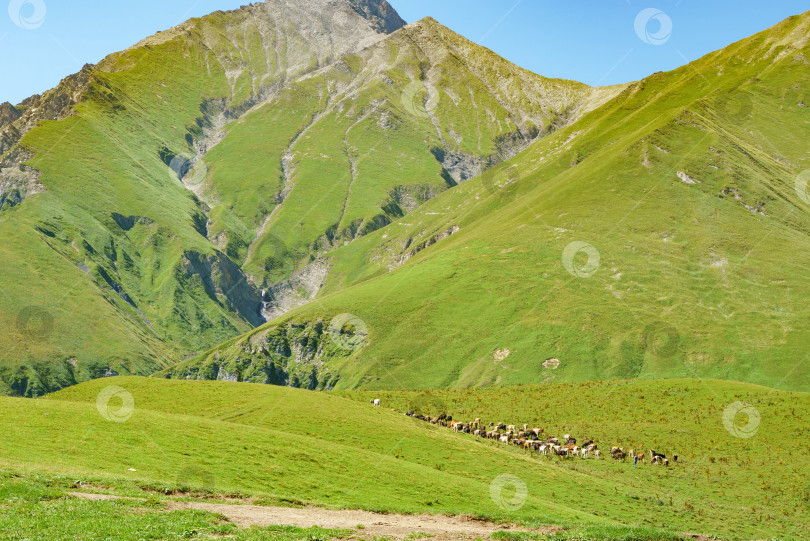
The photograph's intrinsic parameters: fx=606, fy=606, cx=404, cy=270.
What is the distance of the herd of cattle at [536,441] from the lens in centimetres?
6116

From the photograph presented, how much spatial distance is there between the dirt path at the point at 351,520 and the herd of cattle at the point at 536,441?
31227mm

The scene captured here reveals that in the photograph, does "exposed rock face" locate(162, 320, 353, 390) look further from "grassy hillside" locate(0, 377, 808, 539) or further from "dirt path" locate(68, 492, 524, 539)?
"dirt path" locate(68, 492, 524, 539)

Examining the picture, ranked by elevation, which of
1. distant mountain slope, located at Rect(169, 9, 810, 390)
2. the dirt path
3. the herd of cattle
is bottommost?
the dirt path

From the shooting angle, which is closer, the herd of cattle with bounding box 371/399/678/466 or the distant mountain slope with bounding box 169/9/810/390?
the herd of cattle with bounding box 371/399/678/466

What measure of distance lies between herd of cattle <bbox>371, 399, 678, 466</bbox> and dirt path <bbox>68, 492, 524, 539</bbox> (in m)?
31.2

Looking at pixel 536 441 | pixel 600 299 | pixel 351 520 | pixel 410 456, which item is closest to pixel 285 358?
pixel 600 299

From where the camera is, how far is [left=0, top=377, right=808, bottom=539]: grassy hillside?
38281 mm

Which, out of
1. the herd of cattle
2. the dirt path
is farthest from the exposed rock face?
the dirt path

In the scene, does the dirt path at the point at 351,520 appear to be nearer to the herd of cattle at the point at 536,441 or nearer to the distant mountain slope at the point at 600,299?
the herd of cattle at the point at 536,441

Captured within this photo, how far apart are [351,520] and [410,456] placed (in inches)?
886

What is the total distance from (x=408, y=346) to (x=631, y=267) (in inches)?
2379

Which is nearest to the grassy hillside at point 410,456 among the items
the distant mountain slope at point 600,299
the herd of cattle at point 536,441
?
the herd of cattle at point 536,441

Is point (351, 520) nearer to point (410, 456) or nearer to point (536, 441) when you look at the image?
point (410, 456)

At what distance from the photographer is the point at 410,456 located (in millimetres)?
53844
